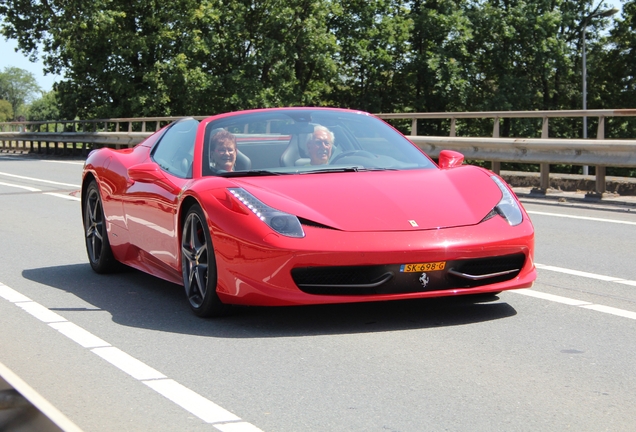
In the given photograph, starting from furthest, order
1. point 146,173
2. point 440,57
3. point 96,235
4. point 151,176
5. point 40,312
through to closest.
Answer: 1. point 440,57
2. point 96,235
3. point 146,173
4. point 151,176
5. point 40,312

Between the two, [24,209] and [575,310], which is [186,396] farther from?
[24,209]

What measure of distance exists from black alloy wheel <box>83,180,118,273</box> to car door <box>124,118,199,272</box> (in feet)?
1.95

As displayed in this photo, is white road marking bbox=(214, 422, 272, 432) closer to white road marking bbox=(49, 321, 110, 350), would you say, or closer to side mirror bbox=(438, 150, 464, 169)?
white road marking bbox=(49, 321, 110, 350)

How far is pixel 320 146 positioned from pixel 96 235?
222cm

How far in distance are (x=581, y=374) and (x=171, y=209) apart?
2825 mm

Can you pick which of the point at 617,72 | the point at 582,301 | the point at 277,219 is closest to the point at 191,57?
the point at 617,72

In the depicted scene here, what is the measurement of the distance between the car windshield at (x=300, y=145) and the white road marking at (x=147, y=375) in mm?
1254

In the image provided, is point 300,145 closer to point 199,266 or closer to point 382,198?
point 382,198

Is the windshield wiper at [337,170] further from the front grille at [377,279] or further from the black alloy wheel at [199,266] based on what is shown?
the front grille at [377,279]

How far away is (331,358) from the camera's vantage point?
4.92 m

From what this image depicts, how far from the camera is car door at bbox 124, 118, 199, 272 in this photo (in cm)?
648

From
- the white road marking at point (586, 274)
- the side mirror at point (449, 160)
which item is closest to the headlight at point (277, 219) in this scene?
the side mirror at point (449, 160)

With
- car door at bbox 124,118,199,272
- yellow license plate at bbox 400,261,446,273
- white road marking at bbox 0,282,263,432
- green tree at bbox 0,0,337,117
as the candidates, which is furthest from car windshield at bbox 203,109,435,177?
green tree at bbox 0,0,337,117

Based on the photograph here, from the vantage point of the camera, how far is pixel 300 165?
6.50m
